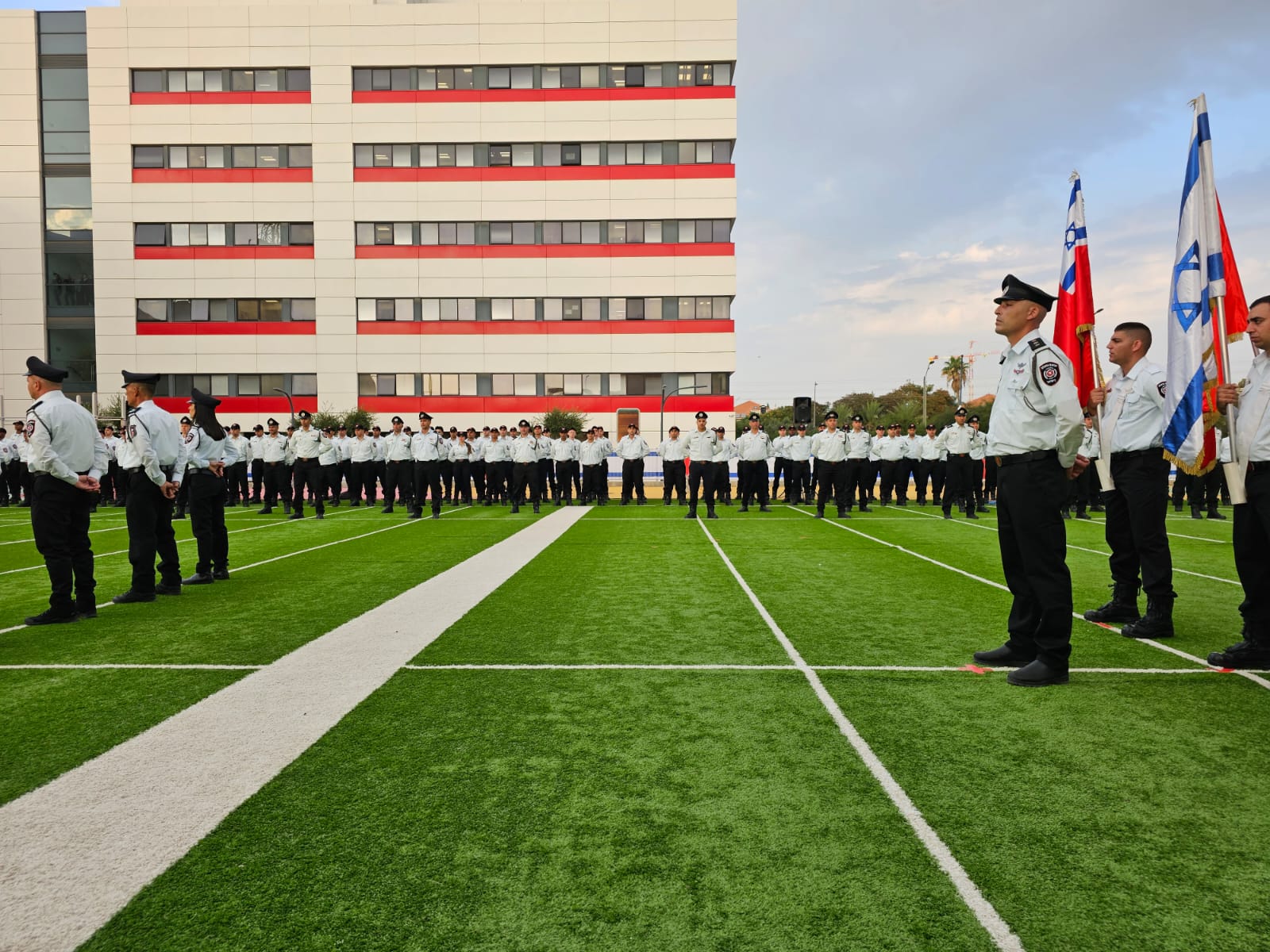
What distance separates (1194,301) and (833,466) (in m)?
12.6

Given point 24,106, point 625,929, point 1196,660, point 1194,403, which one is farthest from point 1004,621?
point 24,106

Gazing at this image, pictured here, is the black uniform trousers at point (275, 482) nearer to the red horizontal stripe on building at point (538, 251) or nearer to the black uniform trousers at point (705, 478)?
the black uniform trousers at point (705, 478)

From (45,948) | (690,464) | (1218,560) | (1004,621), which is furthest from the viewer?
(690,464)

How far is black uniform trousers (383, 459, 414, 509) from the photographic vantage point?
1938 cm

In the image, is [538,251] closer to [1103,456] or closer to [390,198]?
[390,198]

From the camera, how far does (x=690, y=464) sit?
735 inches

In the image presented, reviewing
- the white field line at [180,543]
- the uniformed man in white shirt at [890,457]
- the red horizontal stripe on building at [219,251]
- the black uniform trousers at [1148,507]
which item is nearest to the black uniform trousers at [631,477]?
the uniformed man in white shirt at [890,457]

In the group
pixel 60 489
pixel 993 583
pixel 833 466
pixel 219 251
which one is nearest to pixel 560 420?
pixel 219 251

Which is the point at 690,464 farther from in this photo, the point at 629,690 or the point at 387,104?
the point at 387,104

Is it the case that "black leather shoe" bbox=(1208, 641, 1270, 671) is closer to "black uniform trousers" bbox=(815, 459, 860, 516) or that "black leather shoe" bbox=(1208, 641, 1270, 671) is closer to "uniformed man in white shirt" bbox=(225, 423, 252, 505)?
"black uniform trousers" bbox=(815, 459, 860, 516)

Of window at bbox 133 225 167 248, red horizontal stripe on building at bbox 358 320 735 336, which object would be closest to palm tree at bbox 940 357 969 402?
red horizontal stripe on building at bbox 358 320 735 336

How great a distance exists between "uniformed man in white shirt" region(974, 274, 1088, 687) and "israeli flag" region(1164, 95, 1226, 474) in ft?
3.72

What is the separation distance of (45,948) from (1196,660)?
21.7 feet

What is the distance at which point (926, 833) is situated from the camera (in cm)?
295
